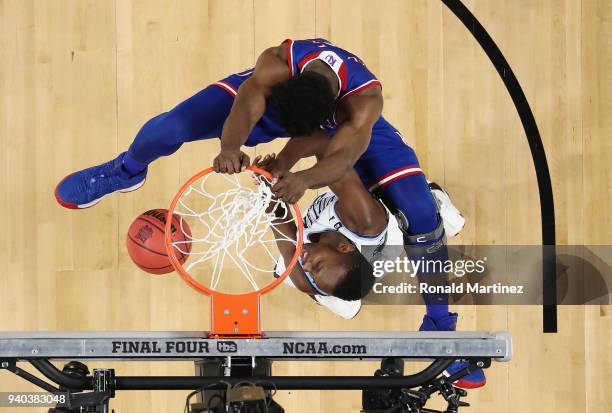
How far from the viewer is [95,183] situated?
368 centimetres

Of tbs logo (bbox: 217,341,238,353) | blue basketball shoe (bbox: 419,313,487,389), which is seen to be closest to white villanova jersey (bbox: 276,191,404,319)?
blue basketball shoe (bbox: 419,313,487,389)

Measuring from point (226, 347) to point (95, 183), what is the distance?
1.38 meters

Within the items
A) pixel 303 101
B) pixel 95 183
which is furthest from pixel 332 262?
pixel 95 183

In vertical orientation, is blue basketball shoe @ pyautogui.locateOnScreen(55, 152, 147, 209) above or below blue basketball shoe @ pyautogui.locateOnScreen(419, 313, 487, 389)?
above

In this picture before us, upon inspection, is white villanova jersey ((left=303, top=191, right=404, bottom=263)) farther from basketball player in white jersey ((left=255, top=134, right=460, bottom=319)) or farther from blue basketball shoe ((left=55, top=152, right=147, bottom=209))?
blue basketball shoe ((left=55, top=152, right=147, bottom=209))

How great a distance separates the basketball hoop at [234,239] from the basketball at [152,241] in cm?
2

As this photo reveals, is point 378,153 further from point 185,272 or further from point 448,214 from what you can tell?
point 185,272

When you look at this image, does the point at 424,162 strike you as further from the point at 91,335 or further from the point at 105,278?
the point at 91,335

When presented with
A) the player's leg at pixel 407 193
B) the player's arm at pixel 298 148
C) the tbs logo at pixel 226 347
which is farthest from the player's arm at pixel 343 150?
the tbs logo at pixel 226 347

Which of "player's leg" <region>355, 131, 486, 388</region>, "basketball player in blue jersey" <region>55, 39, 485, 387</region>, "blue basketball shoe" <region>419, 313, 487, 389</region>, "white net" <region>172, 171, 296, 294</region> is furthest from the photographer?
"white net" <region>172, 171, 296, 294</region>

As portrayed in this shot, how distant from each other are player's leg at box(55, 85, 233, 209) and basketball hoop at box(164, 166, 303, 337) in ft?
0.74

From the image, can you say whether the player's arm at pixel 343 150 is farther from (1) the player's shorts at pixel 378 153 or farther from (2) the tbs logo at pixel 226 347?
(2) the tbs logo at pixel 226 347

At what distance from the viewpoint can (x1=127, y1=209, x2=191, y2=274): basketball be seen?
3.36 meters

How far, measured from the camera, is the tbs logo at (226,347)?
100 inches
